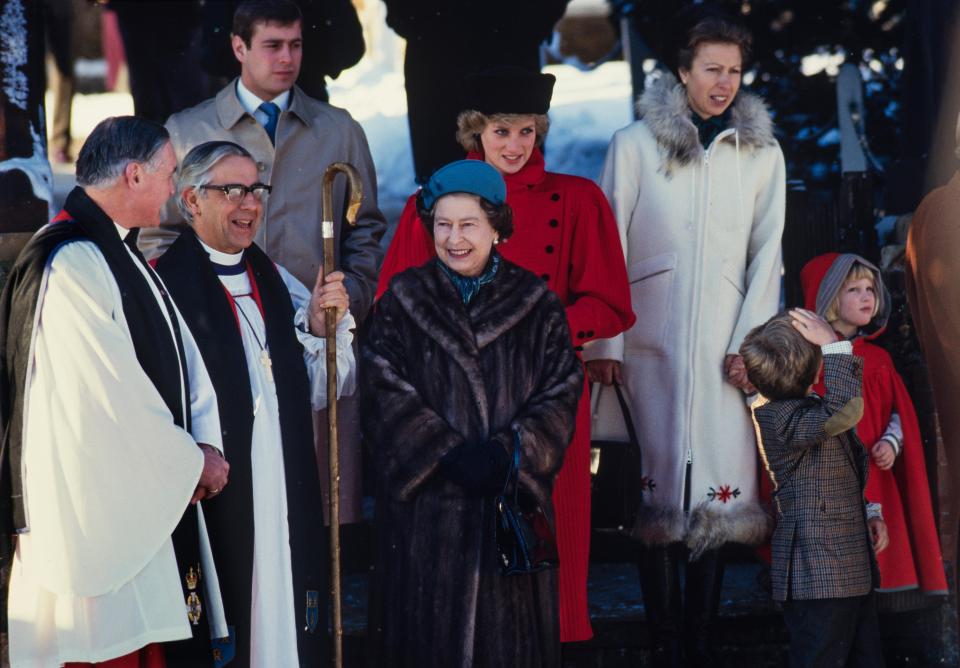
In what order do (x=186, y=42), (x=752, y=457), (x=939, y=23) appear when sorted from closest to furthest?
(x=752, y=457) → (x=939, y=23) → (x=186, y=42)

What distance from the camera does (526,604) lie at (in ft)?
17.8

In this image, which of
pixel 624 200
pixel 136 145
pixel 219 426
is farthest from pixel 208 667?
pixel 624 200

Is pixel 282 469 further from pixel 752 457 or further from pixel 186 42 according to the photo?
pixel 186 42

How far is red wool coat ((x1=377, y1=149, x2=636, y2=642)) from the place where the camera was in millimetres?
6000

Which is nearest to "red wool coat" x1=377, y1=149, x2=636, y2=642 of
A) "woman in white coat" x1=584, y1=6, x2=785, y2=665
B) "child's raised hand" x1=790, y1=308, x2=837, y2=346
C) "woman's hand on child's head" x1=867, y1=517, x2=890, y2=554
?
"woman in white coat" x1=584, y1=6, x2=785, y2=665

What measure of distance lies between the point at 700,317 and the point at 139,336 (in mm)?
2387

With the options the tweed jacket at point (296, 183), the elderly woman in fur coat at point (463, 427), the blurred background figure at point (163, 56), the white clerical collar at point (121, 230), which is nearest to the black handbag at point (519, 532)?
the elderly woman in fur coat at point (463, 427)

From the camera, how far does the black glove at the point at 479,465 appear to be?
210 inches

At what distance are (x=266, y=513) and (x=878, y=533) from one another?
7.39 ft

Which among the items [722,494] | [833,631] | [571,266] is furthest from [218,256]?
[833,631]

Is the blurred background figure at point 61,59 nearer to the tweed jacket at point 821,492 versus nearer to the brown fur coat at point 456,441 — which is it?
the brown fur coat at point 456,441

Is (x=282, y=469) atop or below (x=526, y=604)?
atop

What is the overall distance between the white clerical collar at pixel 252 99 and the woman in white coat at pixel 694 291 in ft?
4.20

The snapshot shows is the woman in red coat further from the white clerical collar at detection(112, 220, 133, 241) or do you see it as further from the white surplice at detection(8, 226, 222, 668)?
the white surplice at detection(8, 226, 222, 668)
